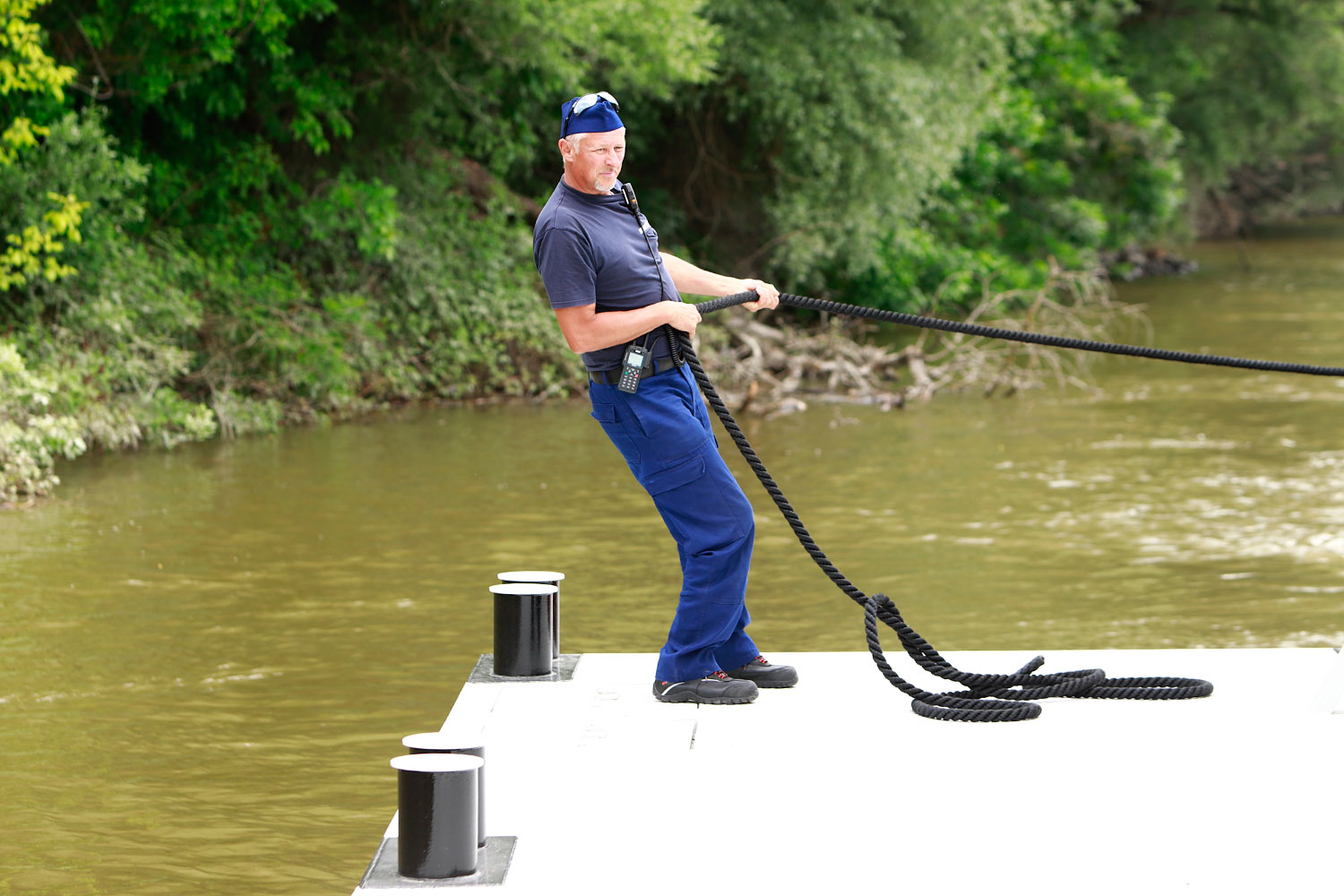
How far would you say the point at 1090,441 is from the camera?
13164 millimetres

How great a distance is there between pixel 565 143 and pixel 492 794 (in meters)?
1.81

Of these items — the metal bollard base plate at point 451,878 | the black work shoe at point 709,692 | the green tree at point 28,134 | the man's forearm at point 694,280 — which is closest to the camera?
the metal bollard base plate at point 451,878

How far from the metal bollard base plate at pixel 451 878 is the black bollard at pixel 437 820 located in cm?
2

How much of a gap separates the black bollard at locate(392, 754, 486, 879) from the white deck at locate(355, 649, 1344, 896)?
0.13 meters

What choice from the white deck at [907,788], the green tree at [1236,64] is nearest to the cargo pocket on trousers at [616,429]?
the white deck at [907,788]

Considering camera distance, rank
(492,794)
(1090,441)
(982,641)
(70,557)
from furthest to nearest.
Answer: (1090,441), (70,557), (982,641), (492,794)

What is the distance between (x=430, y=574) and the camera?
8.49m

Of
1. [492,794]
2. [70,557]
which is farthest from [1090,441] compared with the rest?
[492,794]

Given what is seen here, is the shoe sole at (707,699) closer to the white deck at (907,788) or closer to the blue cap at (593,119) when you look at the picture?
the white deck at (907,788)

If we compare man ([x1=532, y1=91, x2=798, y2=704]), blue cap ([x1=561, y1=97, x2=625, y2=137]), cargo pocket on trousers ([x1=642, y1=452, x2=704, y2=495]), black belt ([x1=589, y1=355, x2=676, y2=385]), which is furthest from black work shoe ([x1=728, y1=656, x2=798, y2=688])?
blue cap ([x1=561, y1=97, x2=625, y2=137])

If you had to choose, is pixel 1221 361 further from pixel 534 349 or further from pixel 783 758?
pixel 534 349

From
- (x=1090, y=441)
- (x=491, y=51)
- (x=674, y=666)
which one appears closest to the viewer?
(x=674, y=666)

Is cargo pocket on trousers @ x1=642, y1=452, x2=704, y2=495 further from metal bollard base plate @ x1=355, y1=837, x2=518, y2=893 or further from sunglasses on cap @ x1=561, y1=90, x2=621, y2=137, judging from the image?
metal bollard base plate @ x1=355, y1=837, x2=518, y2=893

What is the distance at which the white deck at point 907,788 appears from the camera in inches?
137
